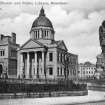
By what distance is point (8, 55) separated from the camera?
81125 millimetres

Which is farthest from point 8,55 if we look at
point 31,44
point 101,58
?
point 101,58

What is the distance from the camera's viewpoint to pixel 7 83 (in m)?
42.0

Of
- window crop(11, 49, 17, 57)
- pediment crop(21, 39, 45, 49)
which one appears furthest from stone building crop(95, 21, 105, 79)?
window crop(11, 49, 17, 57)

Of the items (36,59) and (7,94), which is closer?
(7,94)

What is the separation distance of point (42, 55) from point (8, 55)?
1149cm

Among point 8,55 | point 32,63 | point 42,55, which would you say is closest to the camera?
point 42,55

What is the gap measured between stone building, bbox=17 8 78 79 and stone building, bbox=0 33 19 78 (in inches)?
117

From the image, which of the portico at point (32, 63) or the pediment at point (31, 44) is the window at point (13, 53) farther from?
the pediment at point (31, 44)

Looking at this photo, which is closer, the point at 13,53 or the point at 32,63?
the point at 32,63

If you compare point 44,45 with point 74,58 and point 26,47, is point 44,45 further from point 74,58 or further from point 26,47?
point 74,58

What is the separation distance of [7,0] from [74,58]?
70296 mm

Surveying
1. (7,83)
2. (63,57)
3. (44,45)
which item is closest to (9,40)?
(44,45)

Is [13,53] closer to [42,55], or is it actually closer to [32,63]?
[32,63]

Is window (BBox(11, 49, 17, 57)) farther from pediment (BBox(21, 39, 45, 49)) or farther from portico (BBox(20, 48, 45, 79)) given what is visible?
pediment (BBox(21, 39, 45, 49))
